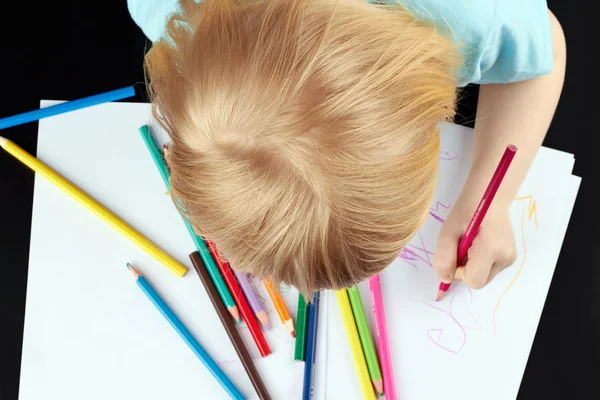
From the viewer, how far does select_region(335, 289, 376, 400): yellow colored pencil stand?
1.58ft

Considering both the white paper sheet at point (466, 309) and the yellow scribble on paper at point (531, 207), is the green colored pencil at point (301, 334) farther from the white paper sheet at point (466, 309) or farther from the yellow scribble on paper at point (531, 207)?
the yellow scribble on paper at point (531, 207)

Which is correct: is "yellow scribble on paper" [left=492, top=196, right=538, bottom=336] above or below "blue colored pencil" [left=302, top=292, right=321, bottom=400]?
above

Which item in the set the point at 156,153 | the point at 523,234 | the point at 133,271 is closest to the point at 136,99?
the point at 156,153

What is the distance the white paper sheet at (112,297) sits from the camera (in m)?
0.49

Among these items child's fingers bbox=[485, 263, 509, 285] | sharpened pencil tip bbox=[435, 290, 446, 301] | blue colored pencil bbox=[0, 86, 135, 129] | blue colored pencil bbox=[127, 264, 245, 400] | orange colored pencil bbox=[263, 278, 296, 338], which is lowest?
blue colored pencil bbox=[127, 264, 245, 400]

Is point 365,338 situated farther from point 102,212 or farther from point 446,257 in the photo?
point 102,212

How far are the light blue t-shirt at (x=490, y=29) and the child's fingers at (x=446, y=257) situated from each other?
5.3 inches

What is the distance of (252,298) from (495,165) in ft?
0.82

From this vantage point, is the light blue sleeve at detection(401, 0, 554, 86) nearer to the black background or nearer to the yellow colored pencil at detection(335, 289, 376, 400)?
the black background

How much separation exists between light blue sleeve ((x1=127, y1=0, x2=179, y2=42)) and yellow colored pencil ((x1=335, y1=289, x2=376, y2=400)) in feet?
0.93

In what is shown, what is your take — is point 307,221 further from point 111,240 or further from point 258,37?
point 111,240

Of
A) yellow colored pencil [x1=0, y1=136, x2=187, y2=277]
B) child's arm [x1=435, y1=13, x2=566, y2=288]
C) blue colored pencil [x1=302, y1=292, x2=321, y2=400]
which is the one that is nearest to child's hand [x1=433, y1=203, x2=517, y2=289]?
child's arm [x1=435, y1=13, x2=566, y2=288]

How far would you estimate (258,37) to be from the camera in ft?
0.98

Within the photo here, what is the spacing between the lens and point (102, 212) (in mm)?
505
